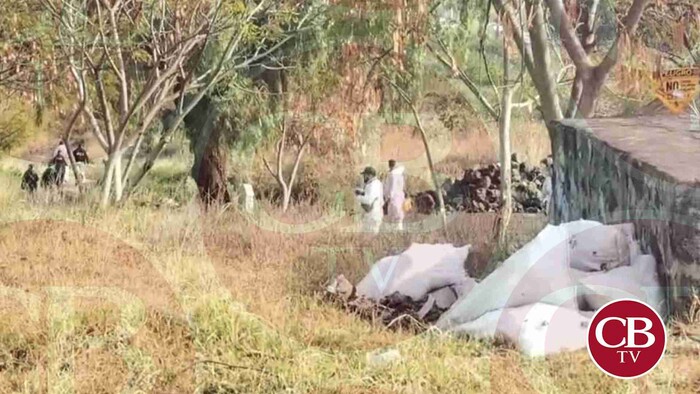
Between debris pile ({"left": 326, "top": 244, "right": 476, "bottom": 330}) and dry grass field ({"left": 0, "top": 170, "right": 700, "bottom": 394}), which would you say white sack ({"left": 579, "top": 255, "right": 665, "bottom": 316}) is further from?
debris pile ({"left": 326, "top": 244, "right": 476, "bottom": 330})

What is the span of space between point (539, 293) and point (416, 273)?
49.9 inches

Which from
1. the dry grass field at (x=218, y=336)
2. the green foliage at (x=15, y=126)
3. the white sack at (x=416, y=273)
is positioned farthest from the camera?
the green foliage at (x=15, y=126)

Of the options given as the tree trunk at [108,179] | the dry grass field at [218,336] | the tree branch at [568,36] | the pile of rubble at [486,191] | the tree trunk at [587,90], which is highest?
the tree branch at [568,36]

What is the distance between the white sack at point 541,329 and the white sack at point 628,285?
0.19m

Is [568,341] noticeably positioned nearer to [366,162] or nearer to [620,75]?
[620,75]

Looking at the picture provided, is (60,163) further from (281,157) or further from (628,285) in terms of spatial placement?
(628,285)

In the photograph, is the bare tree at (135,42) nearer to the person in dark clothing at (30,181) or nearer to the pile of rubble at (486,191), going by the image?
the person in dark clothing at (30,181)

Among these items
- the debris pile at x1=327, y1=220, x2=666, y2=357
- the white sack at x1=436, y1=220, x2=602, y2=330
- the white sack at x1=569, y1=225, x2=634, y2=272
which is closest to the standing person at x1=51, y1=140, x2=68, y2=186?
the debris pile at x1=327, y1=220, x2=666, y2=357

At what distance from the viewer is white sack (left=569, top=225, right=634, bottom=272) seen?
4.97 m

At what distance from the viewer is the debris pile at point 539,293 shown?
4547mm

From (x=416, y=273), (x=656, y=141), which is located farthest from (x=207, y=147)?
(x=656, y=141)

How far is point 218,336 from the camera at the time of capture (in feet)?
16.2

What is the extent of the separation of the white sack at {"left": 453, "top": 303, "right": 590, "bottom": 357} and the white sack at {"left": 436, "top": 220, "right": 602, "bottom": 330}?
0.32 feet

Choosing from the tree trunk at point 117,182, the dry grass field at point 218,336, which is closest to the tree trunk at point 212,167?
the tree trunk at point 117,182
